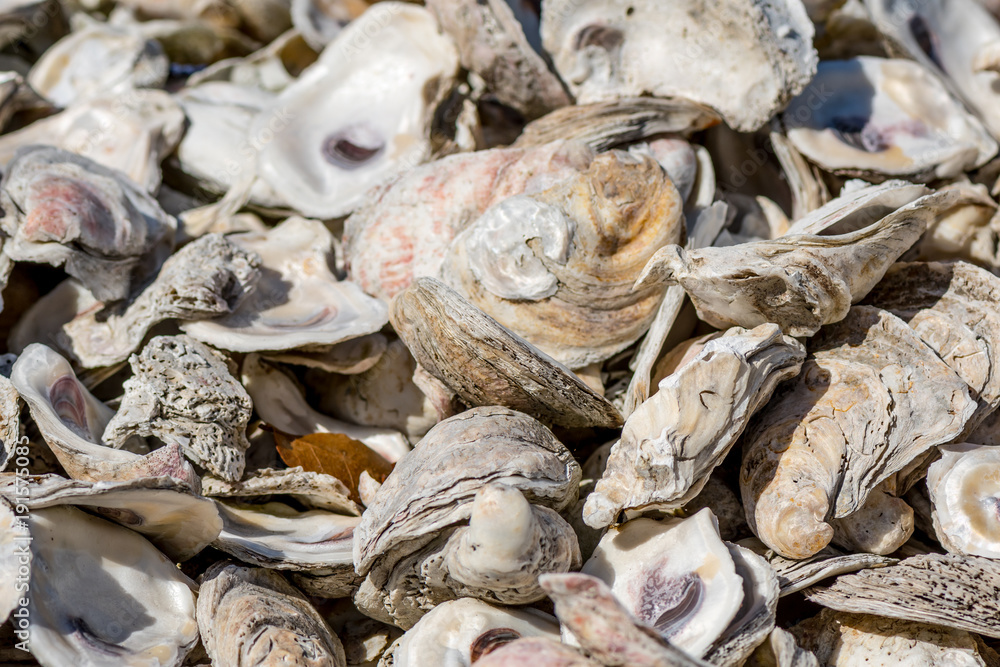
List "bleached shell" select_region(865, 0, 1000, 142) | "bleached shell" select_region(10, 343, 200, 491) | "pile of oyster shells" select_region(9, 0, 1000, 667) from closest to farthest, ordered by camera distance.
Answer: "pile of oyster shells" select_region(9, 0, 1000, 667)
"bleached shell" select_region(10, 343, 200, 491)
"bleached shell" select_region(865, 0, 1000, 142)

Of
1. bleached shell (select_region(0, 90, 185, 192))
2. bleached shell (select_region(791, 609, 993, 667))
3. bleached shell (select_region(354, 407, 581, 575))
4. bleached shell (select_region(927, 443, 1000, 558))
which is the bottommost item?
bleached shell (select_region(791, 609, 993, 667))

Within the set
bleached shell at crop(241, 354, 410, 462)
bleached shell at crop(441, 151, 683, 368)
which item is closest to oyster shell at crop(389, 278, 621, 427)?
bleached shell at crop(441, 151, 683, 368)

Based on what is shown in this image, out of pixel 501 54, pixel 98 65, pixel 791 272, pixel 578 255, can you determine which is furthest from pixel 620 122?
pixel 98 65

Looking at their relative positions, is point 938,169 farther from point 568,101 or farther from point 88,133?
point 88,133

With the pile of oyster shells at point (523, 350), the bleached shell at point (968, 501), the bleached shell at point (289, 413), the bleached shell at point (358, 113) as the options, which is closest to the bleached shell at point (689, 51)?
the pile of oyster shells at point (523, 350)

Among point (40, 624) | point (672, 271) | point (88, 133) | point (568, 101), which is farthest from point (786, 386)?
point (88, 133)

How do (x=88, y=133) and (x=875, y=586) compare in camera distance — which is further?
(x=88, y=133)

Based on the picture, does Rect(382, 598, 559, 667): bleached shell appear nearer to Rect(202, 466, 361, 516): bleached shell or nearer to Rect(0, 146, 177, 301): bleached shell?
Rect(202, 466, 361, 516): bleached shell
